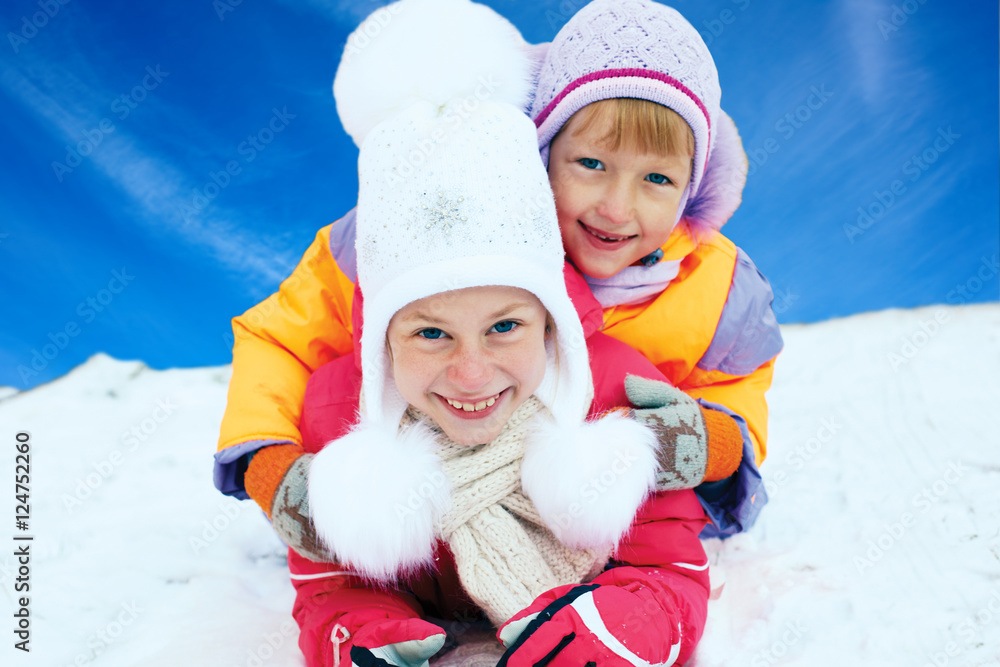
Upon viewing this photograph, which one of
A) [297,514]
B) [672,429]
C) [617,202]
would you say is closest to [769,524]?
[672,429]

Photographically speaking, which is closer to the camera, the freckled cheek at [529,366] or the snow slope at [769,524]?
the freckled cheek at [529,366]

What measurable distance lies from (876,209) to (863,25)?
0.59m

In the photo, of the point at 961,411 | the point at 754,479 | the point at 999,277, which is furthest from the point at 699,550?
the point at 999,277

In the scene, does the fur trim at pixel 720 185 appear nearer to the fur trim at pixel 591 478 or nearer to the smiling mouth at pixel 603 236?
the smiling mouth at pixel 603 236

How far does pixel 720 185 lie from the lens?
5.08 feet

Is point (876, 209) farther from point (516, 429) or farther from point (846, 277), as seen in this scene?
point (516, 429)

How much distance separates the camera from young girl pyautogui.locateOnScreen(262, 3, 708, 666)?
1072 mm

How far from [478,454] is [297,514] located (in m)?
0.32

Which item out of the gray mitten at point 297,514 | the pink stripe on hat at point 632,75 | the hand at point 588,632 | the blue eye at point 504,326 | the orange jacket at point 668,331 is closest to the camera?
the hand at point 588,632

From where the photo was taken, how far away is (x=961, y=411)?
2152mm

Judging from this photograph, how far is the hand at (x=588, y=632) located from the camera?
102cm

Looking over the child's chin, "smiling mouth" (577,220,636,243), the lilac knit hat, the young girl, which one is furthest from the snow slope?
the lilac knit hat

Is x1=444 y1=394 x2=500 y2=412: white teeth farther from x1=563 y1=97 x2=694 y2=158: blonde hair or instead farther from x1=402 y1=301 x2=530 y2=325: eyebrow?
x1=563 y1=97 x2=694 y2=158: blonde hair

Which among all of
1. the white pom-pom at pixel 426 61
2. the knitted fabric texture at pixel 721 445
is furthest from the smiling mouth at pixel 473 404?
the white pom-pom at pixel 426 61
